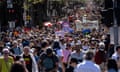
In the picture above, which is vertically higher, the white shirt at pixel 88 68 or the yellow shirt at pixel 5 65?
the white shirt at pixel 88 68

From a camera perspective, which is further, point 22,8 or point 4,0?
point 22,8

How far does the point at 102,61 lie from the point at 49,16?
63.1m

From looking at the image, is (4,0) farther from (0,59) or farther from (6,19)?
(0,59)

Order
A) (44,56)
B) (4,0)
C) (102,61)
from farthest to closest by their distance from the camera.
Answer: (4,0)
(102,61)
(44,56)

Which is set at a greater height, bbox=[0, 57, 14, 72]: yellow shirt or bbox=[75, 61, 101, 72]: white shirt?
bbox=[75, 61, 101, 72]: white shirt

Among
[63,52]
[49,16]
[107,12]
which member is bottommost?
[49,16]

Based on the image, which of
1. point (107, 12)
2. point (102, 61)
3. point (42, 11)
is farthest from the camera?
point (42, 11)

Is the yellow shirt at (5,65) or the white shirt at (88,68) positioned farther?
the yellow shirt at (5,65)

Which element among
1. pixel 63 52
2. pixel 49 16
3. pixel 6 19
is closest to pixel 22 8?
pixel 6 19

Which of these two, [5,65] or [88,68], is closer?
[88,68]

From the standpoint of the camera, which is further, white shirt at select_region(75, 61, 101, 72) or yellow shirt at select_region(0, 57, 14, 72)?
yellow shirt at select_region(0, 57, 14, 72)

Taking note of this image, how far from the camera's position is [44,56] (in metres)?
15.0

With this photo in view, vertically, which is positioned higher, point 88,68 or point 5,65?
point 88,68

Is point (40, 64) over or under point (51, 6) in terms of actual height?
over
